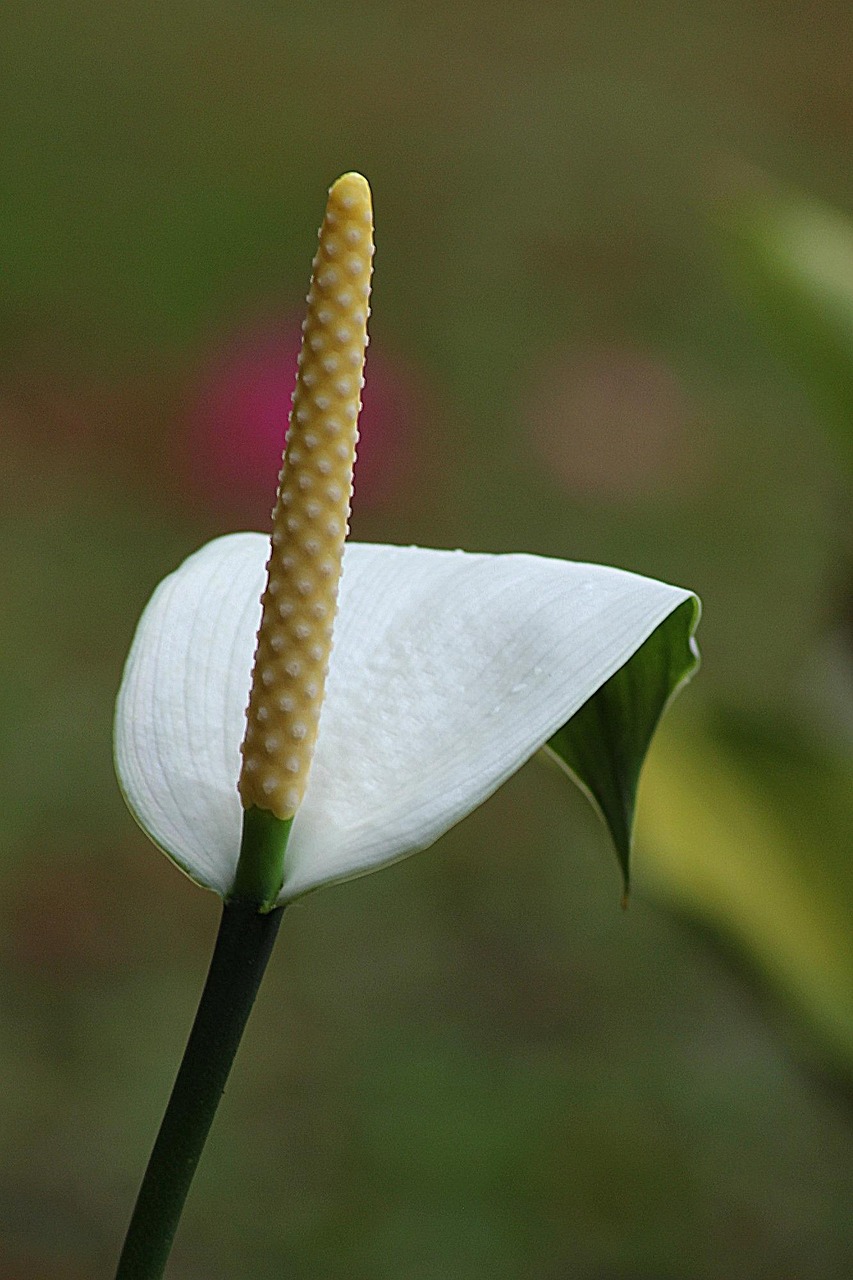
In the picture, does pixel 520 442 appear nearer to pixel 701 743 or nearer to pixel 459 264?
pixel 459 264

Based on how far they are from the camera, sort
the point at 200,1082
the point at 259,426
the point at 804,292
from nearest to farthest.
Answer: the point at 200,1082
the point at 804,292
the point at 259,426

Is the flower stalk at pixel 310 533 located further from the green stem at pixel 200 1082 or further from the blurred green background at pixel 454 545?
the blurred green background at pixel 454 545

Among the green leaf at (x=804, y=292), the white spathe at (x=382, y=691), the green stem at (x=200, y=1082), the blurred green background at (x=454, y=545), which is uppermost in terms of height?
the green leaf at (x=804, y=292)

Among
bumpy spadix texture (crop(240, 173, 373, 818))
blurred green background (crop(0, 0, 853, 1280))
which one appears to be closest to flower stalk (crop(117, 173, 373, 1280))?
bumpy spadix texture (crop(240, 173, 373, 818))

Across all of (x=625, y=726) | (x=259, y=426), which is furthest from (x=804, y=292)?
(x=259, y=426)

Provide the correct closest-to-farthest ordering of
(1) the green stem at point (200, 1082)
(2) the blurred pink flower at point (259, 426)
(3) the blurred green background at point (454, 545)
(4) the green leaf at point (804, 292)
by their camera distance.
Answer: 1. (1) the green stem at point (200, 1082)
2. (4) the green leaf at point (804, 292)
3. (3) the blurred green background at point (454, 545)
4. (2) the blurred pink flower at point (259, 426)

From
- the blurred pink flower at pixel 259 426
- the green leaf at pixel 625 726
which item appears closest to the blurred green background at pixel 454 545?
the blurred pink flower at pixel 259 426

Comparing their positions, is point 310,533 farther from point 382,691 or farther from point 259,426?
point 259,426
